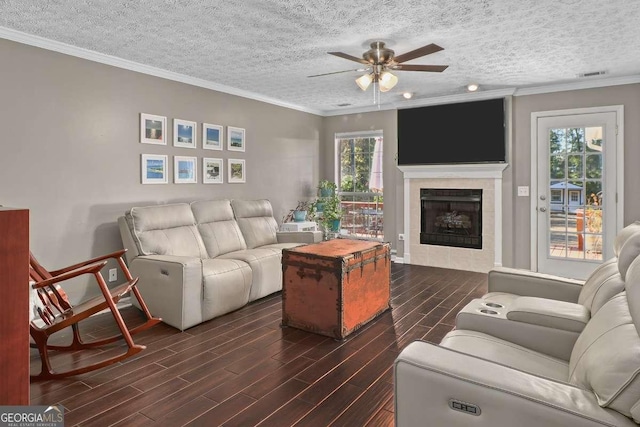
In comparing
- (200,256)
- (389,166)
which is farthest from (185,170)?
(389,166)

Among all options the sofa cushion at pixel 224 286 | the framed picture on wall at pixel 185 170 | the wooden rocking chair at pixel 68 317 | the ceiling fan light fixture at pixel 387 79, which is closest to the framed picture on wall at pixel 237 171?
the framed picture on wall at pixel 185 170

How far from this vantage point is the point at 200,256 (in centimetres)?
416

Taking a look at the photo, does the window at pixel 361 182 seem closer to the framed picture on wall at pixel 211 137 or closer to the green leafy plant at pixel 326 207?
the green leafy plant at pixel 326 207

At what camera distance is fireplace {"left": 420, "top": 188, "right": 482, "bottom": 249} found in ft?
18.8

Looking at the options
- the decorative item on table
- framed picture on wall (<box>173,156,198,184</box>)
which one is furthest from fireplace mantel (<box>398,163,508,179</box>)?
framed picture on wall (<box>173,156,198,184</box>)

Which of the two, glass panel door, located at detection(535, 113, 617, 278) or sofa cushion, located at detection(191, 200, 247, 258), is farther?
glass panel door, located at detection(535, 113, 617, 278)

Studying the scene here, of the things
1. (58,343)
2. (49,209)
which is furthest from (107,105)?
(58,343)

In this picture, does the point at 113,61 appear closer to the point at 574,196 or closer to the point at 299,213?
the point at 299,213

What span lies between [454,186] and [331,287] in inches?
135

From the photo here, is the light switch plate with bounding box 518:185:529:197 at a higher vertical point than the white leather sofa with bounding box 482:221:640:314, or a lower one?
higher

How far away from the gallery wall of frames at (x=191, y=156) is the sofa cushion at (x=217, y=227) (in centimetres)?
43

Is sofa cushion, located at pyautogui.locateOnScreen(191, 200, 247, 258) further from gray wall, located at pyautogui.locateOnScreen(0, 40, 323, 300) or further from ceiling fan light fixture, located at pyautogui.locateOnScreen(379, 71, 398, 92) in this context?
ceiling fan light fixture, located at pyautogui.locateOnScreen(379, 71, 398, 92)

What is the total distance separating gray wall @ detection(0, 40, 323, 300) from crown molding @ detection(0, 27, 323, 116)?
0.05 m

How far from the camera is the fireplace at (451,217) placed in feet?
18.8
